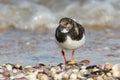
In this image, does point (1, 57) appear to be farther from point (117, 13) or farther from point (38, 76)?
point (117, 13)

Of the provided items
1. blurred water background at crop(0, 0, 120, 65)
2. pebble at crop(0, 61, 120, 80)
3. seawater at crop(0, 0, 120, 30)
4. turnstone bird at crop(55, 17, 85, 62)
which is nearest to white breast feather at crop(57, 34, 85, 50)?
turnstone bird at crop(55, 17, 85, 62)

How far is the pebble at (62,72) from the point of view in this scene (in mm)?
4680

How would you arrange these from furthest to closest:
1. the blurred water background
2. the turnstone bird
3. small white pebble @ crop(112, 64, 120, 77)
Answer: the blurred water background
the turnstone bird
small white pebble @ crop(112, 64, 120, 77)

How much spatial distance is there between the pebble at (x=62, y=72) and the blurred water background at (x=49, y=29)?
0.74 meters

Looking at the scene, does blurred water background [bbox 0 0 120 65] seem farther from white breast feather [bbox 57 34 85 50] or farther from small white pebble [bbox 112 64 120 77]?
small white pebble [bbox 112 64 120 77]

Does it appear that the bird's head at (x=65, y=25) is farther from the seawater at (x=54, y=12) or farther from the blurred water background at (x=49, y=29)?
the seawater at (x=54, y=12)


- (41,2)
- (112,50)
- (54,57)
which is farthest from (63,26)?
(41,2)

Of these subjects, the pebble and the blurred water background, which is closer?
the pebble

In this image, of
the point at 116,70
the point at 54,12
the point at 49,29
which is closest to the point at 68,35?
the point at 116,70

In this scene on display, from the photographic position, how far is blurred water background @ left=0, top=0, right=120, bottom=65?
20.6ft

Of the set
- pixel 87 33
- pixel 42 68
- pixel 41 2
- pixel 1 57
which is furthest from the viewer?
pixel 41 2

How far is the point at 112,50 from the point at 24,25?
2946mm

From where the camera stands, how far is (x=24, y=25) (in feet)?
29.7

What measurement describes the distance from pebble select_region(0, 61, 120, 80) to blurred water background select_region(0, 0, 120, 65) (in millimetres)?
743
